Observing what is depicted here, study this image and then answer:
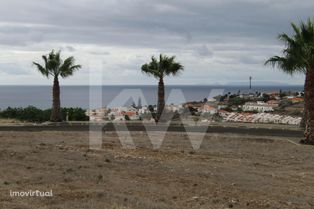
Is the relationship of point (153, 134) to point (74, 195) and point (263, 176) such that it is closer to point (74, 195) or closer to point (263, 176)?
point (263, 176)

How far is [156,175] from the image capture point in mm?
13164

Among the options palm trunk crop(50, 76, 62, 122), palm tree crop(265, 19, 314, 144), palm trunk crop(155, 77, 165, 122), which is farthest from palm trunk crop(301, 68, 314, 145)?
palm trunk crop(50, 76, 62, 122)

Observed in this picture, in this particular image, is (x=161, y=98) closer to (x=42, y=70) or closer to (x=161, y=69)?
(x=161, y=69)

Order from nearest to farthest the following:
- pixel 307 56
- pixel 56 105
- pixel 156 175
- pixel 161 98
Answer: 1. pixel 156 175
2. pixel 307 56
3. pixel 56 105
4. pixel 161 98

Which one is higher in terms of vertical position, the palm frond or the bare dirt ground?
the palm frond

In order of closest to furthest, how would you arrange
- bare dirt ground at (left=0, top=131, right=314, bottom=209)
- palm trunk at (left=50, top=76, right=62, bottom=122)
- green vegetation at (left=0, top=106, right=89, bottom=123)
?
bare dirt ground at (left=0, top=131, right=314, bottom=209)
palm trunk at (left=50, top=76, right=62, bottom=122)
green vegetation at (left=0, top=106, right=89, bottom=123)

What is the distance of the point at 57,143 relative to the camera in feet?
66.4

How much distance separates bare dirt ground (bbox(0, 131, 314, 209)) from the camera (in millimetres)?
10062

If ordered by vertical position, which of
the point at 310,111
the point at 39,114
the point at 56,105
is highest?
the point at 56,105

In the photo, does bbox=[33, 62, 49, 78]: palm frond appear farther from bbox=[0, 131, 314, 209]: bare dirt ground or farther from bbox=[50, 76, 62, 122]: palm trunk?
bbox=[0, 131, 314, 209]: bare dirt ground

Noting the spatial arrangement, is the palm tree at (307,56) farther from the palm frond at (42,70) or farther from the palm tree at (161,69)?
the palm frond at (42,70)

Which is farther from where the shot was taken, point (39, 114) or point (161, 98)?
point (39, 114)

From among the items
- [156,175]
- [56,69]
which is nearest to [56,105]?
[56,69]

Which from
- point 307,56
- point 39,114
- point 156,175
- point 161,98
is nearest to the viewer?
point 156,175
